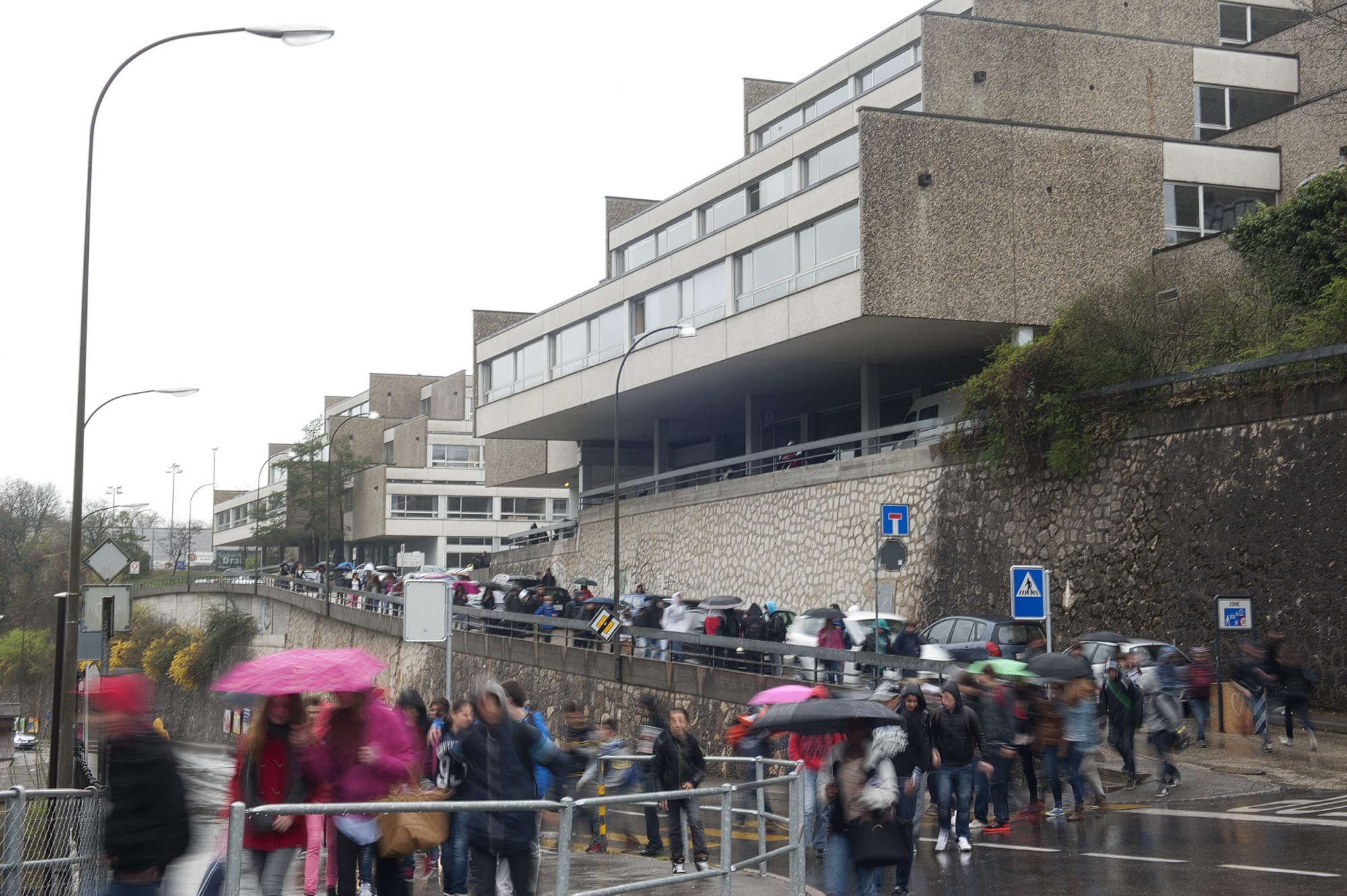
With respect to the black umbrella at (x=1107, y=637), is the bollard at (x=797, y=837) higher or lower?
lower

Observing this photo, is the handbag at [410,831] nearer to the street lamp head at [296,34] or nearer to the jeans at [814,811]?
the jeans at [814,811]

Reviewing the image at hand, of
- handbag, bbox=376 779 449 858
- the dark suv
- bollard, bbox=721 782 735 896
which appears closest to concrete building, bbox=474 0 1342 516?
the dark suv

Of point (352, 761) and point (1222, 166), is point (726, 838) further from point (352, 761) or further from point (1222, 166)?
point (1222, 166)

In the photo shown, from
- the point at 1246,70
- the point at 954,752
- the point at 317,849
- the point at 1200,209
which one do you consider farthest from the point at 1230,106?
the point at 317,849

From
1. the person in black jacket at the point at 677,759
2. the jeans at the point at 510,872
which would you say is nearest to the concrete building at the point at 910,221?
the person in black jacket at the point at 677,759

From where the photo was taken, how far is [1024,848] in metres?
13.5

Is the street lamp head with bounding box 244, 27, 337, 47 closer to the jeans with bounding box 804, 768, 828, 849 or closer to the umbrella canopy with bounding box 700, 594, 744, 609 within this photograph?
the jeans with bounding box 804, 768, 828, 849

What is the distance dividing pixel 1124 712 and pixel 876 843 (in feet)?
33.2

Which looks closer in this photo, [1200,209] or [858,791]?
[858,791]

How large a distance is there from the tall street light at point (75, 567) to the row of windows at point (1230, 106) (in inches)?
1251

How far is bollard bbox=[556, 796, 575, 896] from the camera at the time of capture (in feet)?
21.9

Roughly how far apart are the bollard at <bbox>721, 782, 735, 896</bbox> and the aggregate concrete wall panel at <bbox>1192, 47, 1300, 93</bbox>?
37597mm

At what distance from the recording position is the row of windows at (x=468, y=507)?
301 ft

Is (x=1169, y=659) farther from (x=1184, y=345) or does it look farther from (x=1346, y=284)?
(x=1184, y=345)
